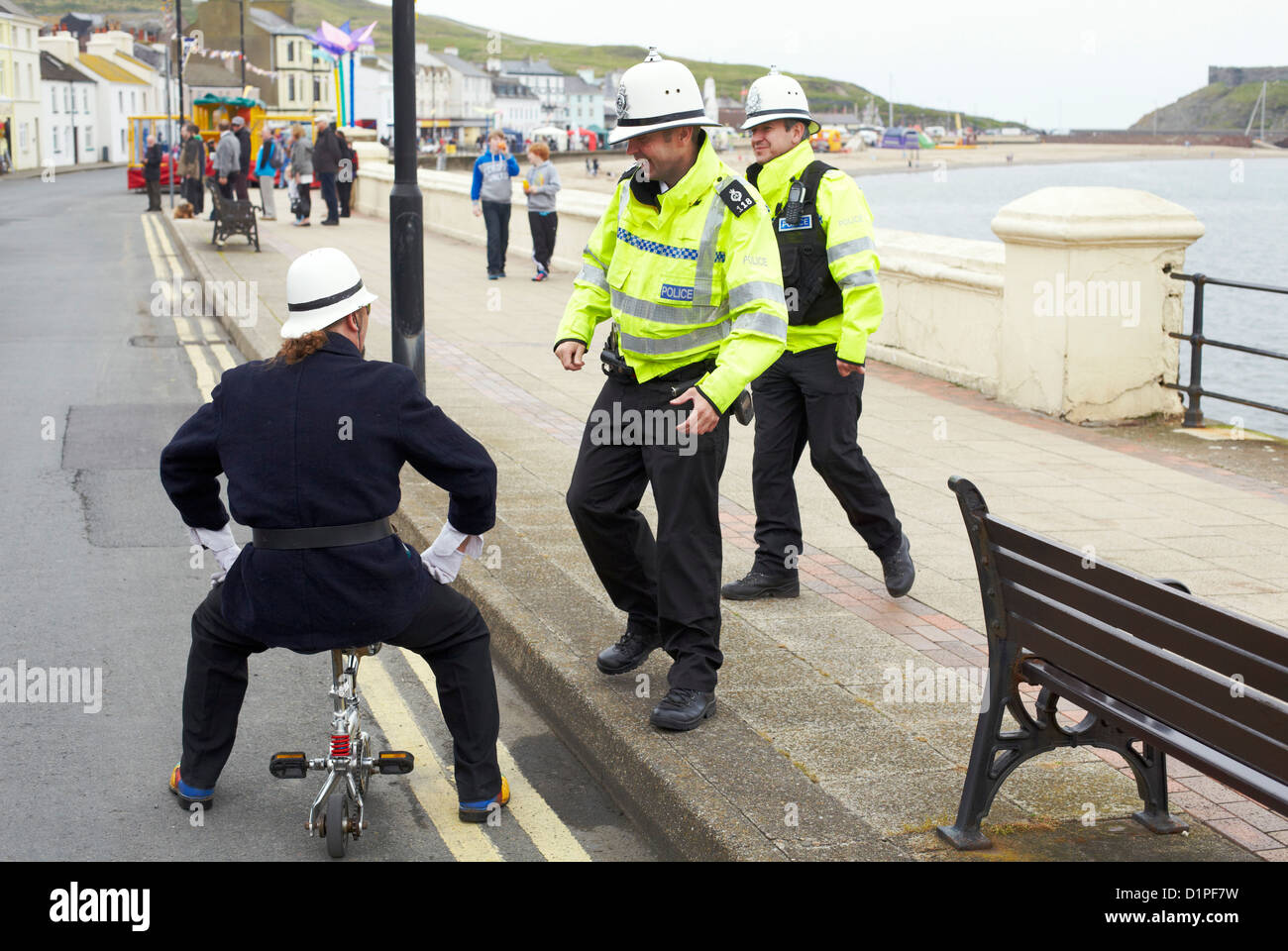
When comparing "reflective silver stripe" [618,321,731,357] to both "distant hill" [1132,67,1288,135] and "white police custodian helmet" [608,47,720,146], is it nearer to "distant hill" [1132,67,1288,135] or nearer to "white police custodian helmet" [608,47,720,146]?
"white police custodian helmet" [608,47,720,146]

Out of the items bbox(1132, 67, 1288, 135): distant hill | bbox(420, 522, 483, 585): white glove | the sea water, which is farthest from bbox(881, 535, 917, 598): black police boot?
bbox(1132, 67, 1288, 135): distant hill

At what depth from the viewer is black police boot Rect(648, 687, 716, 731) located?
15.1 ft

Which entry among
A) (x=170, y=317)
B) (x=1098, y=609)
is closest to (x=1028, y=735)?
(x=1098, y=609)

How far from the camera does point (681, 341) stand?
4.67 m

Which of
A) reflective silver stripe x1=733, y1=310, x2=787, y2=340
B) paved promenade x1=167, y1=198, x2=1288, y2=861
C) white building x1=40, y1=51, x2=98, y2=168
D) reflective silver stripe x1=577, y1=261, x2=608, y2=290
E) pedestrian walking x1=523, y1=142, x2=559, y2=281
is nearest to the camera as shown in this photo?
paved promenade x1=167, y1=198, x2=1288, y2=861

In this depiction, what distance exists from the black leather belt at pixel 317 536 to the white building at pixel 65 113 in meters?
84.0

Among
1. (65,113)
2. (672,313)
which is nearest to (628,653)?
(672,313)

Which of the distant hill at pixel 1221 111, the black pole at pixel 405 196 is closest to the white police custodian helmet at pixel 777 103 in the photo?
the black pole at pixel 405 196

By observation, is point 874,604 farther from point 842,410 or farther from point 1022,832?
point 1022,832

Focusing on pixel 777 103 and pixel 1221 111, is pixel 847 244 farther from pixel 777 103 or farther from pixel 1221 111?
pixel 1221 111

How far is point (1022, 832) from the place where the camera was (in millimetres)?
3906

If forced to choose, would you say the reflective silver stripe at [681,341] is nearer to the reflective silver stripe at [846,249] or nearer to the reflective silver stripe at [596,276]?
the reflective silver stripe at [596,276]

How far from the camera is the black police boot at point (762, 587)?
6.15 m

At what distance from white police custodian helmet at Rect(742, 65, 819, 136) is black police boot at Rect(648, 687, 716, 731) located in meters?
2.45
